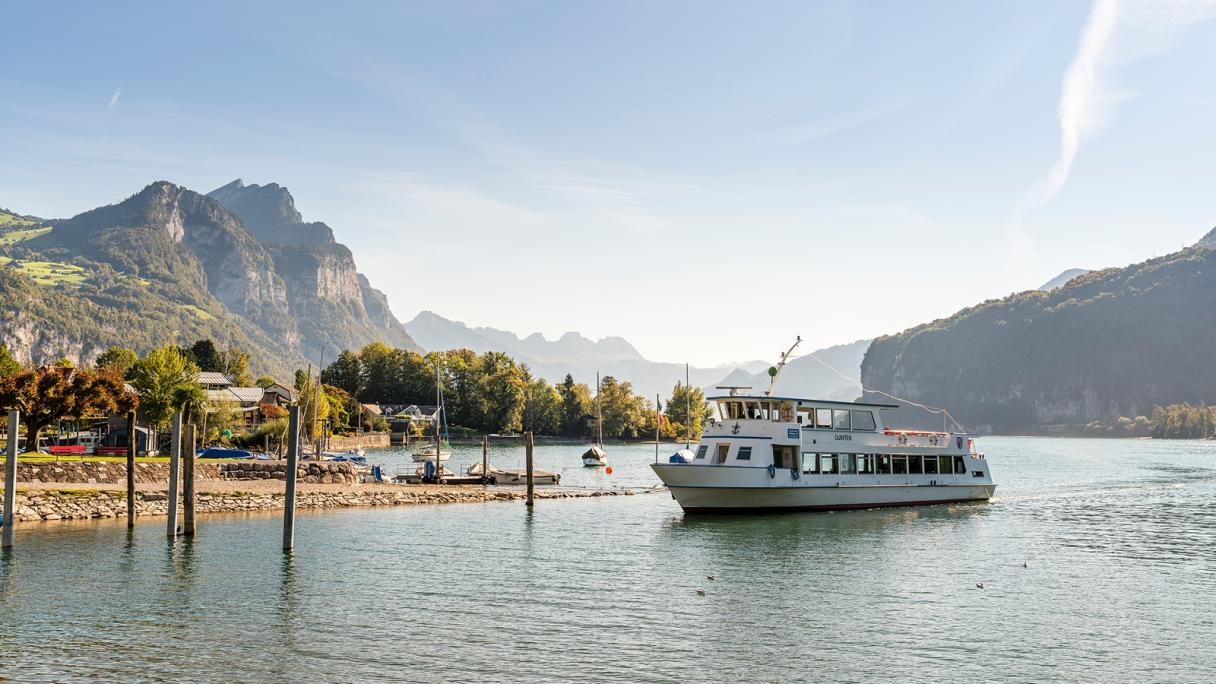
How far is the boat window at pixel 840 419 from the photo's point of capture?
193 ft

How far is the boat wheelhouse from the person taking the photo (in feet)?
178

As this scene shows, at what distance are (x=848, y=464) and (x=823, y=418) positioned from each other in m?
3.83

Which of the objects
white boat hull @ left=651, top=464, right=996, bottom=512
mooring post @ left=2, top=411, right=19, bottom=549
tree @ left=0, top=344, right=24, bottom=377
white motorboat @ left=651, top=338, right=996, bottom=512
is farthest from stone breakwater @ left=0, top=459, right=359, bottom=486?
tree @ left=0, top=344, right=24, bottom=377

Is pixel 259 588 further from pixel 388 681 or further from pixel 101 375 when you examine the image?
pixel 101 375

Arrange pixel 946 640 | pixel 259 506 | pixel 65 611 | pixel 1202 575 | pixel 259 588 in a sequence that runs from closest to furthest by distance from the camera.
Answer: pixel 946 640
pixel 65 611
pixel 259 588
pixel 1202 575
pixel 259 506

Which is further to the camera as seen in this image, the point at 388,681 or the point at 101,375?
the point at 101,375

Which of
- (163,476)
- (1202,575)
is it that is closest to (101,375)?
(163,476)

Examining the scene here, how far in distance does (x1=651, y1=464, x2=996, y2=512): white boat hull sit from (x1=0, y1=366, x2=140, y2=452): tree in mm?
47333

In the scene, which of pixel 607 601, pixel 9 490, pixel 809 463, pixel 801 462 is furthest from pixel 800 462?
pixel 9 490

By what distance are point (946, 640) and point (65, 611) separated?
1058 inches

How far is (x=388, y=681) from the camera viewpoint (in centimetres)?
2202

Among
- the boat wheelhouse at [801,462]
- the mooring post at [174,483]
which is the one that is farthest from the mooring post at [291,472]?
the boat wheelhouse at [801,462]

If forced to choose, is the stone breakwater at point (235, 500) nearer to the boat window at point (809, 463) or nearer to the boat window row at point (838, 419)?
the boat window at point (809, 463)

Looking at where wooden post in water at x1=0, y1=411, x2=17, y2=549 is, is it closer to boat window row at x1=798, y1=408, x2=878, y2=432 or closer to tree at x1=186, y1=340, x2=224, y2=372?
boat window row at x1=798, y1=408, x2=878, y2=432
